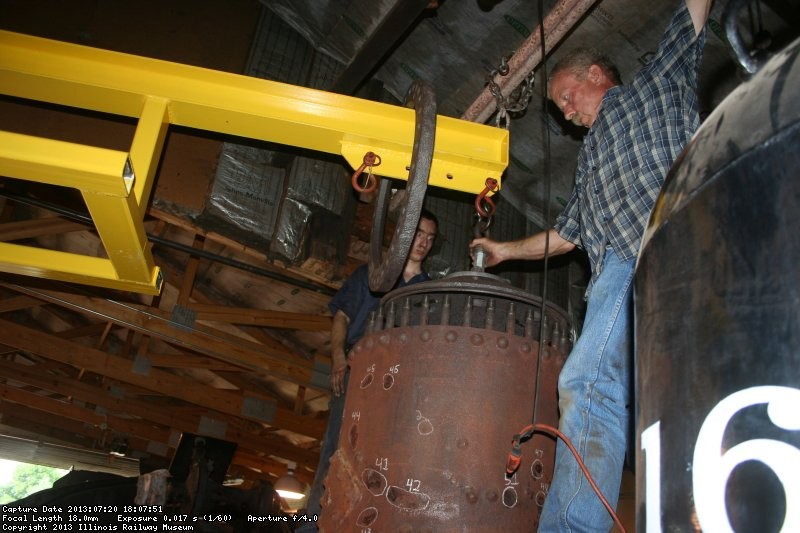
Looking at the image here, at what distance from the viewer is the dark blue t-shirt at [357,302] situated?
4.20 m

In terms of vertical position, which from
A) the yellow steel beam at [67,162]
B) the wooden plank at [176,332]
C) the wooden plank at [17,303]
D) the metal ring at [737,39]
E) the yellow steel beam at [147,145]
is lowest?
the metal ring at [737,39]

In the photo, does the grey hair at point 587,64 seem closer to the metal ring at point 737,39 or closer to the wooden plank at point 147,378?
the metal ring at point 737,39

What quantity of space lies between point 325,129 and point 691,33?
1553 mm

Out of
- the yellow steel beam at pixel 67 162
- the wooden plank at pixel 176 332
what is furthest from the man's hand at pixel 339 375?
the wooden plank at pixel 176 332

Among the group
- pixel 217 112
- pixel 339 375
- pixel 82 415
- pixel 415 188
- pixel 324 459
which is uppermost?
pixel 82 415

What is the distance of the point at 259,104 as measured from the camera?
115 inches

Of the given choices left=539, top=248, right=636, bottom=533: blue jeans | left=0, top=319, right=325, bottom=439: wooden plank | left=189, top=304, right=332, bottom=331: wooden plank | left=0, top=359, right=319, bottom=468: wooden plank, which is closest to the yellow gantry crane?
left=539, top=248, right=636, bottom=533: blue jeans

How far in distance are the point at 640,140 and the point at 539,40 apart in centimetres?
107

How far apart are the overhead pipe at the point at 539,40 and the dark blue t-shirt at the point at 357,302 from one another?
143 centimetres

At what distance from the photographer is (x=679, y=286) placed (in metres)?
0.97

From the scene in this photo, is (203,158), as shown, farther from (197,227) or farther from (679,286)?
(679,286)

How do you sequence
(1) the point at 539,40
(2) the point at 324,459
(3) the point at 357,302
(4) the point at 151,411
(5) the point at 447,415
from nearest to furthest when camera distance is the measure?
(5) the point at 447,415
(1) the point at 539,40
(2) the point at 324,459
(3) the point at 357,302
(4) the point at 151,411

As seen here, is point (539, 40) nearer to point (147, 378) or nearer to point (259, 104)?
point (259, 104)

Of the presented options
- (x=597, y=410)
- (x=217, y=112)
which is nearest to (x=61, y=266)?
(x=217, y=112)
